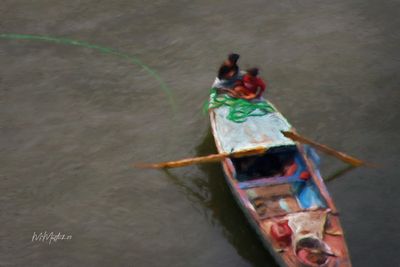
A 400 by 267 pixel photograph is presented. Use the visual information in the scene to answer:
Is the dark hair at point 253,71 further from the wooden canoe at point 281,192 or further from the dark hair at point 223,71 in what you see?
the wooden canoe at point 281,192

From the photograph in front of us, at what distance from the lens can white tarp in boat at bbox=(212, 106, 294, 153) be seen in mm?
11008

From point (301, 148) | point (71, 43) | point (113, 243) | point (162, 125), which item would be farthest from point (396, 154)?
point (71, 43)

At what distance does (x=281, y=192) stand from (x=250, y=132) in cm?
138

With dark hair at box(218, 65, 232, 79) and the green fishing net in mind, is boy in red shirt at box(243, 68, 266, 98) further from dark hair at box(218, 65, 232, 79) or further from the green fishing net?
dark hair at box(218, 65, 232, 79)

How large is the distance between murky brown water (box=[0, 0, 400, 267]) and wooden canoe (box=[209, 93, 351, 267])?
0.74 metres

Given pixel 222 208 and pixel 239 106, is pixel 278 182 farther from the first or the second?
pixel 239 106

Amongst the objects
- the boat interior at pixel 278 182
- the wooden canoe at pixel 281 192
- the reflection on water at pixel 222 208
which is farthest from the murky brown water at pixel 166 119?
the wooden canoe at pixel 281 192

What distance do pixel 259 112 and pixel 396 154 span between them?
314cm

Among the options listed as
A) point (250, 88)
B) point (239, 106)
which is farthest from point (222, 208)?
point (250, 88)

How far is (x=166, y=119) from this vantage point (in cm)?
1331

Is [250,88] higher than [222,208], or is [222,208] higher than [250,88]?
[250,88]

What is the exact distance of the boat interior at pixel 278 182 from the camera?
10.5m

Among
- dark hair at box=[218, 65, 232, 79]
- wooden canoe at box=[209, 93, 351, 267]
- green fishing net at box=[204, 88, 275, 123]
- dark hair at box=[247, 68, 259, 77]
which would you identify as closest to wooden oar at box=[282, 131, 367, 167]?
wooden canoe at box=[209, 93, 351, 267]

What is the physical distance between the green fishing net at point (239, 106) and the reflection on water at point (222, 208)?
39.1 inches
